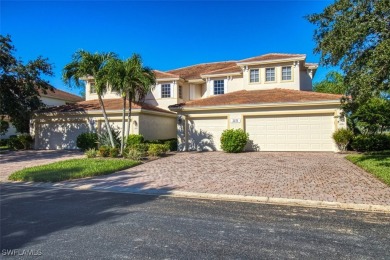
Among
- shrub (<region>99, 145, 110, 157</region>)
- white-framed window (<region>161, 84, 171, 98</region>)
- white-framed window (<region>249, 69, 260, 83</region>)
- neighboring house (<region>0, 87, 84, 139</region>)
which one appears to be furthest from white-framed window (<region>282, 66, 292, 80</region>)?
neighboring house (<region>0, 87, 84, 139</region>)

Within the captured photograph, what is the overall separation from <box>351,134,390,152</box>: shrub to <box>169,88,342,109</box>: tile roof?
2.72m

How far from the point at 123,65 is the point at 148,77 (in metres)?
1.44

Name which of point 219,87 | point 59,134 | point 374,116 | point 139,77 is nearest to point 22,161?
point 59,134

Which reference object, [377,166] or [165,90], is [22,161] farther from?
[377,166]

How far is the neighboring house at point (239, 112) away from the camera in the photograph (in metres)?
17.6

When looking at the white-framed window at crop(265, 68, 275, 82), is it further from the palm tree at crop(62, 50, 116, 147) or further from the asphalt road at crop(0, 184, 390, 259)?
the asphalt road at crop(0, 184, 390, 259)

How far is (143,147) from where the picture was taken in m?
16.4

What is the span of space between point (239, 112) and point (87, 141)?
412 inches

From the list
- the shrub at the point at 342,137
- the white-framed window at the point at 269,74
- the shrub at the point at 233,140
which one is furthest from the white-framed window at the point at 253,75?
the shrub at the point at 342,137

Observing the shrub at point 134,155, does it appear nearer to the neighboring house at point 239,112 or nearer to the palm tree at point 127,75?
the palm tree at point 127,75

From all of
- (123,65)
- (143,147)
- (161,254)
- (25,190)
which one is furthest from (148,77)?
(161,254)

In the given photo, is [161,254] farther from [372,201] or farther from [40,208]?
[372,201]

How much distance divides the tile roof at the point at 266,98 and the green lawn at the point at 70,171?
25.5 ft

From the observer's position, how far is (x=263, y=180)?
31.4 ft
